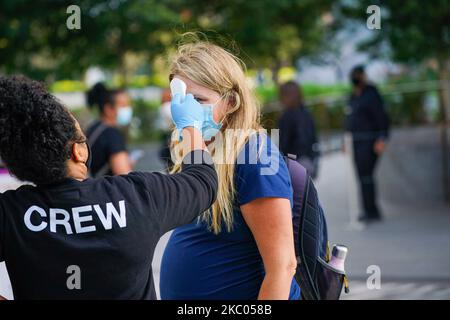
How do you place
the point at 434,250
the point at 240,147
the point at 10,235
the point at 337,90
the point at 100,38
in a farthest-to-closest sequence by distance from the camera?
the point at 337,90, the point at 100,38, the point at 434,250, the point at 240,147, the point at 10,235

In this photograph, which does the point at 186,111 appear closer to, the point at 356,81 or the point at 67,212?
the point at 67,212

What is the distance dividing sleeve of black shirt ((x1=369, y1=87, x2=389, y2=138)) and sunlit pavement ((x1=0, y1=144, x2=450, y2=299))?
107 centimetres

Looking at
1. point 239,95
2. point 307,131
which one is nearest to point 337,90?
point 307,131

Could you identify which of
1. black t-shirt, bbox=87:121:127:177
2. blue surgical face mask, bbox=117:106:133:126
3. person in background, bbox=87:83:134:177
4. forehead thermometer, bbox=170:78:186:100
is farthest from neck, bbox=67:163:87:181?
blue surgical face mask, bbox=117:106:133:126

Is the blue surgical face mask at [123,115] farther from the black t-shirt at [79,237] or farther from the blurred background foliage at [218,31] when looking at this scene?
the black t-shirt at [79,237]

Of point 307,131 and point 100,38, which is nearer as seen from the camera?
point 307,131

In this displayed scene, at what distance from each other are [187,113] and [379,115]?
658 centimetres

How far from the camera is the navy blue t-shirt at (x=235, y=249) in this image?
7.52 feet

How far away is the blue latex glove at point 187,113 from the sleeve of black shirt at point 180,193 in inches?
5.2

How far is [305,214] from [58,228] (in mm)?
882

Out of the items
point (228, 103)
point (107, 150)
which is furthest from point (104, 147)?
point (228, 103)

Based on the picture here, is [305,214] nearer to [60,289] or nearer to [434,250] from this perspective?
[60,289]

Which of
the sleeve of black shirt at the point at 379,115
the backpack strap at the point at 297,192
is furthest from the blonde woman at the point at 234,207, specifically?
the sleeve of black shirt at the point at 379,115
